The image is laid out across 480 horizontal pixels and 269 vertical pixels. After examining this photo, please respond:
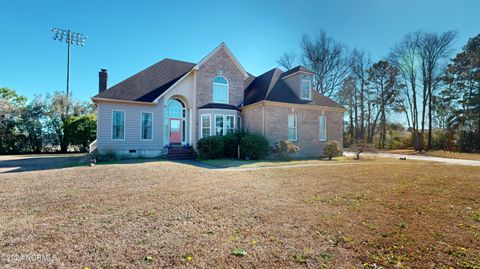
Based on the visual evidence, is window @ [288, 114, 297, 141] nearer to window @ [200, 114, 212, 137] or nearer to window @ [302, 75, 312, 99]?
window @ [302, 75, 312, 99]

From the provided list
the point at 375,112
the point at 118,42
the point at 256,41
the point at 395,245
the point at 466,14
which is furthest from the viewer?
the point at 375,112

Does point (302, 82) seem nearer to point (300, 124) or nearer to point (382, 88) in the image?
point (300, 124)

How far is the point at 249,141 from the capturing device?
14586 mm

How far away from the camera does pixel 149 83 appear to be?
17.4 meters

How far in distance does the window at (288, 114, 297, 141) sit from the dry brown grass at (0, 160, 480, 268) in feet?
32.3

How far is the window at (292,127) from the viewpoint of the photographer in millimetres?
17234

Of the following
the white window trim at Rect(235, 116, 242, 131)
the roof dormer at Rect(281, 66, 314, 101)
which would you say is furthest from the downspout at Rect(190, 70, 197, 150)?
the roof dormer at Rect(281, 66, 314, 101)

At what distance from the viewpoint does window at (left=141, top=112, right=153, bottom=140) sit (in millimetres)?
15898

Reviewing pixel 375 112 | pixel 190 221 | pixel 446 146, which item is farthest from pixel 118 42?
pixel 446 146

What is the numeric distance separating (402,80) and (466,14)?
1862 cm

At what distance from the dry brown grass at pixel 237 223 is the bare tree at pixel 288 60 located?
96.0 ft

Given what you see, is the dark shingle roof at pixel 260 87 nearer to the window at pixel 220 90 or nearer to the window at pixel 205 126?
the window at pixel 220 90

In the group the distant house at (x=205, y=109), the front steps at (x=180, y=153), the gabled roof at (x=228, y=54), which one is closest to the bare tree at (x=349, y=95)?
the distant house at (x=205, y=109)

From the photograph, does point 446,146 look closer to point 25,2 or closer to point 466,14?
point 466,14
